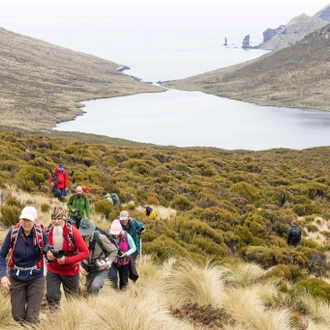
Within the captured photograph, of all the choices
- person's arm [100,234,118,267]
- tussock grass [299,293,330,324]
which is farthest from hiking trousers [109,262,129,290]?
tussock grass [299,293,330,324]

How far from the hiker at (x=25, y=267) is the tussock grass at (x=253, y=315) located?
8.11 feet

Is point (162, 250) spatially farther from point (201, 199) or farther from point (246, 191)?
point (246, 191)

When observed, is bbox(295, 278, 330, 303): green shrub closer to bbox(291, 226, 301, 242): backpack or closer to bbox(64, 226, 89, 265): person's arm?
bbox(64, 226, 89, 265): person's arm

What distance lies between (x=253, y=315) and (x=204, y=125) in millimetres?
68883

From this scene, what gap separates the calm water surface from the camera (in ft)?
200

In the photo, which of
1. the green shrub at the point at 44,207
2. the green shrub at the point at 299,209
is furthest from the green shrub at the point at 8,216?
the green shrub at the point at 299,209

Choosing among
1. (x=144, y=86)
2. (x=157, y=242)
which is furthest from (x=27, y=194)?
(x=144, y=86)

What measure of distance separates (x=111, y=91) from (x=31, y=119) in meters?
62.5

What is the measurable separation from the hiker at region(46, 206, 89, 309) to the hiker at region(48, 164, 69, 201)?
23.0 ft

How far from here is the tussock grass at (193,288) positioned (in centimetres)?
598

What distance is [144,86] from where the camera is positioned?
15388 centimetres

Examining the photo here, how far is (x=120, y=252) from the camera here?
6156 mm

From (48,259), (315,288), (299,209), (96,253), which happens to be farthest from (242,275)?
(299,209)

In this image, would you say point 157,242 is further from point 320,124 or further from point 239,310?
point 320,124
